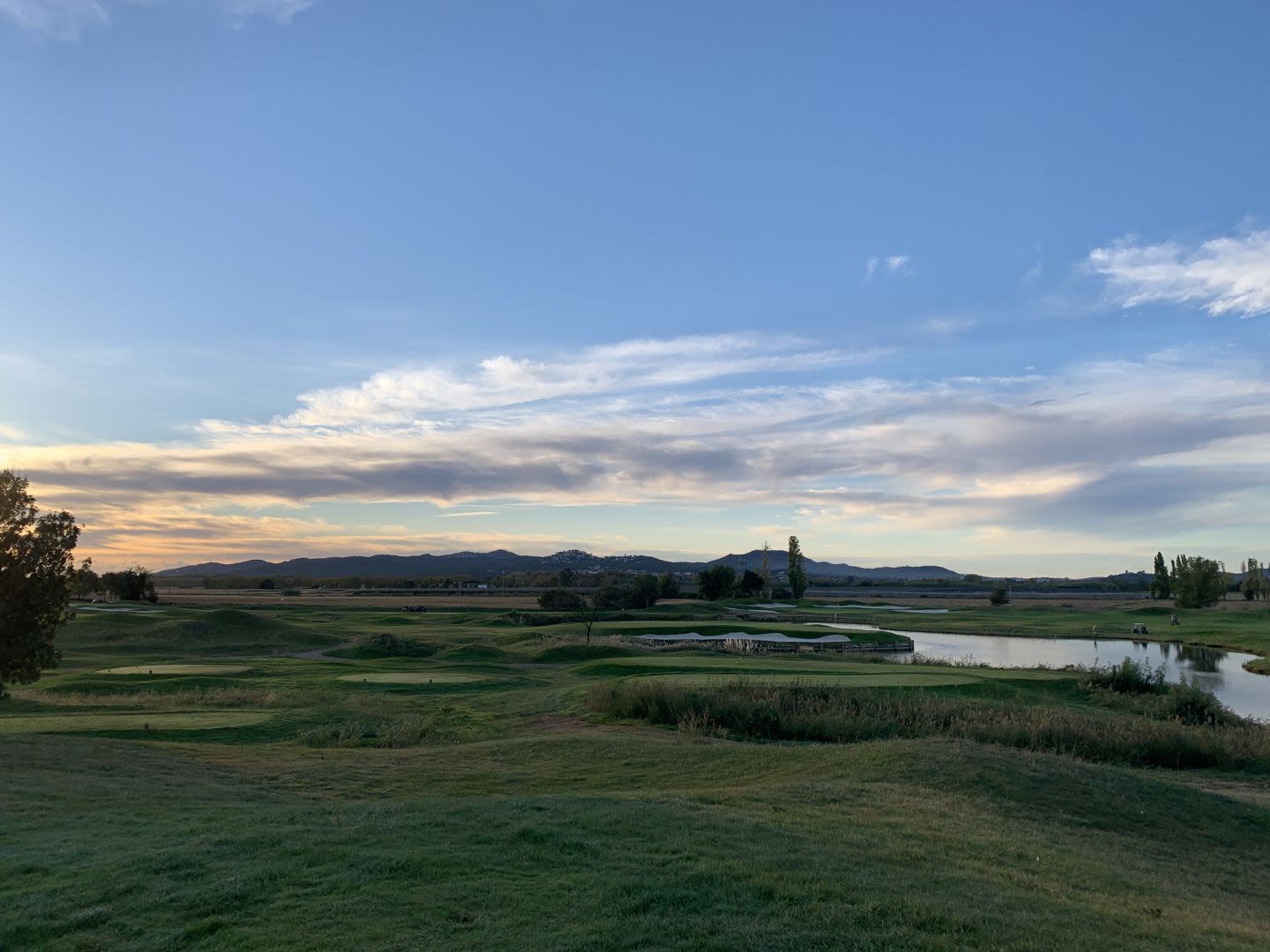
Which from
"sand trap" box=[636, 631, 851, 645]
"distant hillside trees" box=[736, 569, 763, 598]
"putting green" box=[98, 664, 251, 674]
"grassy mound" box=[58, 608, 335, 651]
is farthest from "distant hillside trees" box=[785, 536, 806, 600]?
"putting green" box=[98, 664, 251, 674]

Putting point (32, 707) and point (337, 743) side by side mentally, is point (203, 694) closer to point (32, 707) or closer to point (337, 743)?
point (32, 707)

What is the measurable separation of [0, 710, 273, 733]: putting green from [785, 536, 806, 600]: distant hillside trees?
98651 millimetres

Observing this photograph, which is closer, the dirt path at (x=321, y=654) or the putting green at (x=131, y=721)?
the putting green at (x=131, y=721)

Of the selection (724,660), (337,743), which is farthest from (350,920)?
(724,660)

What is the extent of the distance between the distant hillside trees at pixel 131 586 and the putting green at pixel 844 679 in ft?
255

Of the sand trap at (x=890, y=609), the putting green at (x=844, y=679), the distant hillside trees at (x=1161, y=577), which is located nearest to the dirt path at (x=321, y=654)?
the putting green at (x=844, y=679)

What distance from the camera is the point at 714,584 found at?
10831 centimetres

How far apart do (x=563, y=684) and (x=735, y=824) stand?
21.8 metres

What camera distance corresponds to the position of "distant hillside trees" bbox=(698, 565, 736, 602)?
10800 cm

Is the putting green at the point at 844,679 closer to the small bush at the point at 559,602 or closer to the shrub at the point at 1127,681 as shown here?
the shrub at the point at 1127,681

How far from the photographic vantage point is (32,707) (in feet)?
82.8

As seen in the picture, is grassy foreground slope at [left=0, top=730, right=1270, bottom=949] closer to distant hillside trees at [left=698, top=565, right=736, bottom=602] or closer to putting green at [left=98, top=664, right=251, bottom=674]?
putting green at [left=98, top=664, right=251, bottom=674]

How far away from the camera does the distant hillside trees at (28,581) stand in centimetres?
1967

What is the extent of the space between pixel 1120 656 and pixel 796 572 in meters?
66.0
